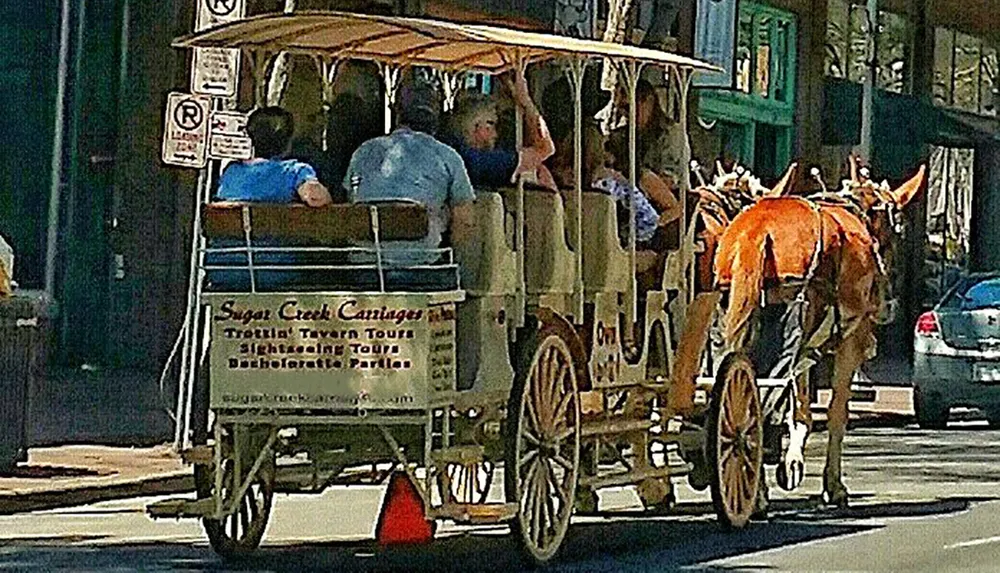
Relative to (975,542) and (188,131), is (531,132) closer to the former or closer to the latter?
(975,542)

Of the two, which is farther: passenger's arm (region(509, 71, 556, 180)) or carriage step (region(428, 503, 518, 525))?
passenger's arm (region(509, 71, 556, 180))

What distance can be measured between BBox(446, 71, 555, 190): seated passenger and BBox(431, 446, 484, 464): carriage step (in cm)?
148

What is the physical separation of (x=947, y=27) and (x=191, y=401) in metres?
26.7

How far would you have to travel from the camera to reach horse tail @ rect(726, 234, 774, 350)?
54.1ft

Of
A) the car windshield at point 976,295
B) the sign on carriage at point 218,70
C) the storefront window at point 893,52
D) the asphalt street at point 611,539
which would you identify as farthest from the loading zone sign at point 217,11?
the storefront window at point 893,52

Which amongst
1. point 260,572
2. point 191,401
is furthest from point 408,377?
point 191,401

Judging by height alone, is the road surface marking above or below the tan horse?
below

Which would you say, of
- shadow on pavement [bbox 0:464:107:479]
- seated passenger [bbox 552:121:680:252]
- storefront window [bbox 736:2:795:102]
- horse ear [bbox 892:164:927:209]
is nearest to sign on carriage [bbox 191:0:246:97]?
shadow on pavement [bbox 0:464:107:479]

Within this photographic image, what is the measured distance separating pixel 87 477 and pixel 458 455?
5699 millimetres

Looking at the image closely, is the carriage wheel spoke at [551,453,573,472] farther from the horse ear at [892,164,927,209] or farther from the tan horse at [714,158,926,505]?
the horse ear at [892,164,927,209]

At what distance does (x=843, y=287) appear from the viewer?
17.5m

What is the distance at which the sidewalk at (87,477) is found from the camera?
16906mm

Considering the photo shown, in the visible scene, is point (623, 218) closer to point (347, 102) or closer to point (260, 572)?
point (347, 102)

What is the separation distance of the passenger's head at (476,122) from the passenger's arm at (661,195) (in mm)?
1362
